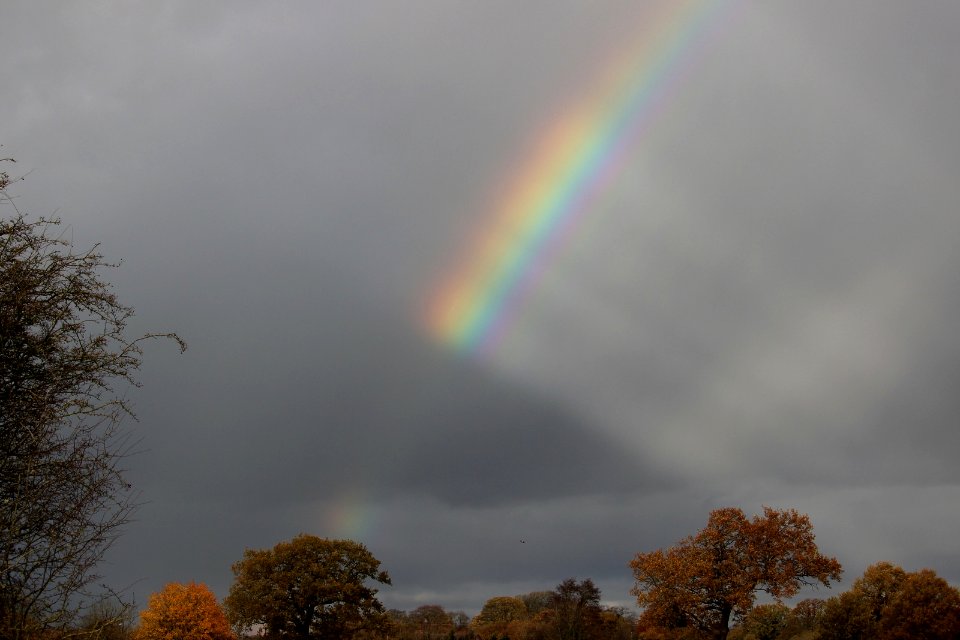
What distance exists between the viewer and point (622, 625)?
4648 inches

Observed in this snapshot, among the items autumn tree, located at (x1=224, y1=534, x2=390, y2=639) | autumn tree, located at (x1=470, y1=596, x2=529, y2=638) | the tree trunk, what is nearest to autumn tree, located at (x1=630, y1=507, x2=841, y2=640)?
the tree trunk

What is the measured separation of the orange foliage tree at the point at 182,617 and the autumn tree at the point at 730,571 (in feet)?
164

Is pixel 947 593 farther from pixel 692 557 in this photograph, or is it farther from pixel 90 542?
pixel 90 542

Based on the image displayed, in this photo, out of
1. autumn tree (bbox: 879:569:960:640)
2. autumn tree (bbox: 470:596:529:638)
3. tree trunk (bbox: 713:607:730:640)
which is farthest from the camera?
autumn tree (bbox: 470:596:529:638)

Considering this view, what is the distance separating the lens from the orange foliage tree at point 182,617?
3492 inches

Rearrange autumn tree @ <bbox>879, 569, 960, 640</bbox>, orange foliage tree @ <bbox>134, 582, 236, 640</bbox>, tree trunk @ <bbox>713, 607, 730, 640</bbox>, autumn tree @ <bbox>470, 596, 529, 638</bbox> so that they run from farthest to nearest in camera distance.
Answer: autumn tree @ <bbox>470, 596, 529, 638</bbox>
orange foliage tree @ <bbox>134, 582, 236, 640</bbox>
tree trunk @ <bbox>713, 607, 730, 640</bbox>
autumn tree @ <bbox>879, 569, 960, 640</bbox>

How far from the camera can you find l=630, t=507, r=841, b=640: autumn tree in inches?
2990

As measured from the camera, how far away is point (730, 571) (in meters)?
76.7

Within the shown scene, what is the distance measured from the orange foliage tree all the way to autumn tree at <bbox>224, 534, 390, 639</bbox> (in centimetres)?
985

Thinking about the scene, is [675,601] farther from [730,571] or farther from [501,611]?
[501,611]

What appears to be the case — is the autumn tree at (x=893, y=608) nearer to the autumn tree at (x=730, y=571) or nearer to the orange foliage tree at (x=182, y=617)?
the autumn tree at (x=730, y=571)

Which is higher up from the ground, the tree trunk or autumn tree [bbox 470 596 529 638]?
autumn tree [bbox 470 596 529 638]

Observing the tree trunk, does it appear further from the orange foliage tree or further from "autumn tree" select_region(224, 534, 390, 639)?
the orange foliage tree

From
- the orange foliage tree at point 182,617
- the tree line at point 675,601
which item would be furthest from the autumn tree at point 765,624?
the orange foliage tree at point 182,617
